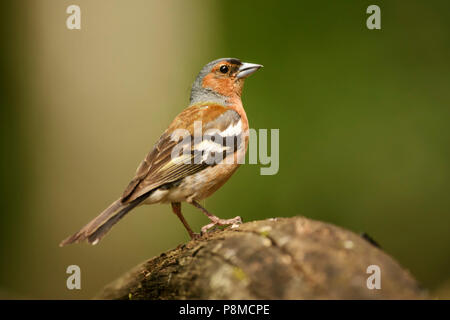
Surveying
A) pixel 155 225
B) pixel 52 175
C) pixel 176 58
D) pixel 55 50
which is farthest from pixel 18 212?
pixel 176 58

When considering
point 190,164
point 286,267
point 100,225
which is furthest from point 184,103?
point 286,267

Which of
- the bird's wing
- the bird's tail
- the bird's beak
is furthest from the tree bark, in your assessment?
the bird's beak

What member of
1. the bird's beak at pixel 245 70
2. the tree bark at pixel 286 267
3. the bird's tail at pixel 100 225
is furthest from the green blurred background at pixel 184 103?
the tree bark at pixel 286 267

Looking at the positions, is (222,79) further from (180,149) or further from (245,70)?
(180,149)

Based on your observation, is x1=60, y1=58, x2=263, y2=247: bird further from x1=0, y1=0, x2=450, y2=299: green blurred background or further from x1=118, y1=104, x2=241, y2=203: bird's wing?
x1=0, y1=0, x2=450, y2=299: green blurred background

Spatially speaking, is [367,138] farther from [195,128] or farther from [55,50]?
[55,50]

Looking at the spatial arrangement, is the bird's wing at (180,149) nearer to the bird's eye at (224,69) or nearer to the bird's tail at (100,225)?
the bird's tail at (100,225)
